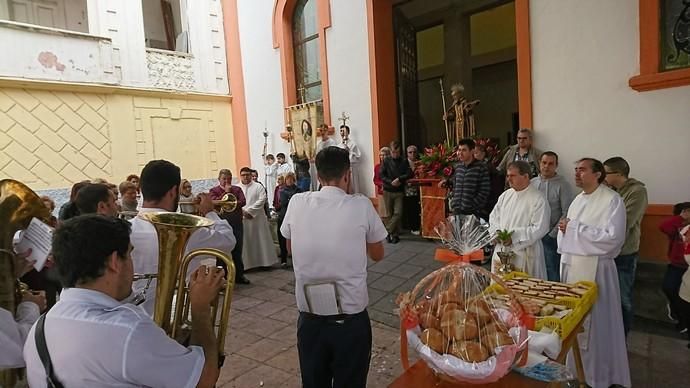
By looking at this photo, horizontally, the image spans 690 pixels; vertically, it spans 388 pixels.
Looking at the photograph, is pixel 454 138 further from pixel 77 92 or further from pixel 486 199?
pixel 77 92

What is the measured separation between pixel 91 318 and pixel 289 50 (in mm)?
9919

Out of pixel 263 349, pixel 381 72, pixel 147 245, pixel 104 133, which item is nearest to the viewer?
pixel 147 245

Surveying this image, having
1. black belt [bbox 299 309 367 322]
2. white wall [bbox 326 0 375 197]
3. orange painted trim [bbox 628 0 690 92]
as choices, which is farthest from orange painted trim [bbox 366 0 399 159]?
black belt [bbox 299 309 367 322]

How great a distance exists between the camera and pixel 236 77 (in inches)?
471

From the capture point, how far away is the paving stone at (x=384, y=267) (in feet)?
19.0

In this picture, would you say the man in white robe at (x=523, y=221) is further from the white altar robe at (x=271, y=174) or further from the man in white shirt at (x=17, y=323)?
the white altar robe at (x=271, y=174)

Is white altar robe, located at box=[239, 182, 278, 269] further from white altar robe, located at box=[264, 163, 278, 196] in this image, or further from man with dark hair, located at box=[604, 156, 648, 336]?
man with dark hair, located at box=[604, 156, 648, 336]

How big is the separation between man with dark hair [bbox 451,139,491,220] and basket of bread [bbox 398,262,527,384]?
357 cm

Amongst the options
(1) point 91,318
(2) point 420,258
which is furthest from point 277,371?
(2) point 420,258

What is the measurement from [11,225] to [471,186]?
15.1 ft

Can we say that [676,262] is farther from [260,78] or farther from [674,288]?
[260,78]

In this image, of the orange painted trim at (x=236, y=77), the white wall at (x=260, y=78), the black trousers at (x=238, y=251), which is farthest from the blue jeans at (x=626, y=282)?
the orange painted trim at (x=236, y=77)

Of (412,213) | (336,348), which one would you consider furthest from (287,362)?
(412,213)

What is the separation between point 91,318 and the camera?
1189 millimetres
